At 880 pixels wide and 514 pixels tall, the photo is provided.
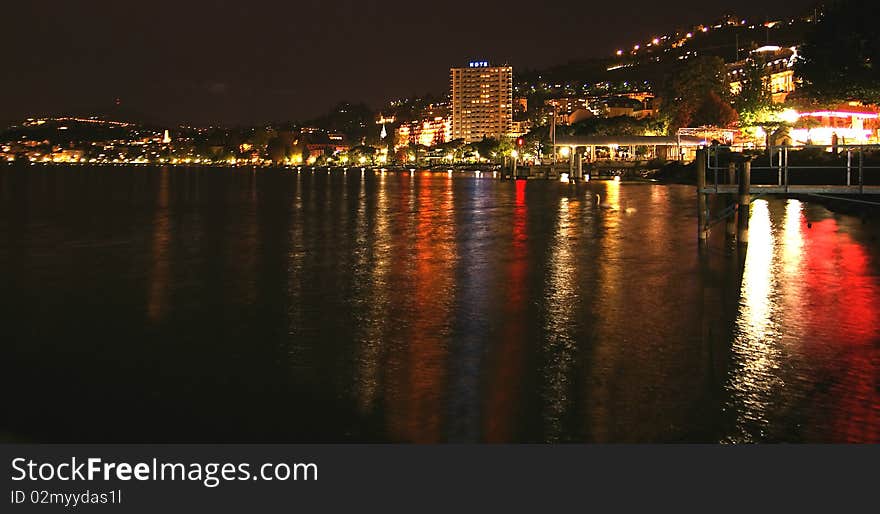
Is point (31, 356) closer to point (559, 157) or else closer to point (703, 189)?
point (703, 189)

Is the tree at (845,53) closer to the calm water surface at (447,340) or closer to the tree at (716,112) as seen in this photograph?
the calm water surface at (447,340)

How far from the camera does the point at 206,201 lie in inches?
2749

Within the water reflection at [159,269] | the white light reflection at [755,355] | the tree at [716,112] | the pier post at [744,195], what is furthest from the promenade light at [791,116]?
the white light reflection at [755,355]

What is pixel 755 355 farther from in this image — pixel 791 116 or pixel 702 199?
pixel 791 116

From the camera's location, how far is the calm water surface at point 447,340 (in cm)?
1166

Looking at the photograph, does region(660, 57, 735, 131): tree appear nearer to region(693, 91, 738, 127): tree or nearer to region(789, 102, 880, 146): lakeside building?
region(693, 91, 738, 127): tree

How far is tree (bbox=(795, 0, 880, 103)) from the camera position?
4634 cm

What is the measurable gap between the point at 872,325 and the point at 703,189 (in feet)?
41.2

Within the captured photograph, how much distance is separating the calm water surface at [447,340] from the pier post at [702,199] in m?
0.68

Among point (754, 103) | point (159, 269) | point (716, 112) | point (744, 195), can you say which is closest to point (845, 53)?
point (744, 195)

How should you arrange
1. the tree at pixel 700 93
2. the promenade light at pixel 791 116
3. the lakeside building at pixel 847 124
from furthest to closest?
the tree at pixel 700 93 → the promenade light at pixel 791 116 → the lakeside building at pixel 847 124

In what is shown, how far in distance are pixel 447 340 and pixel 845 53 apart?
134 ft

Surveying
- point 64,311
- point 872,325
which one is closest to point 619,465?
point 872,325

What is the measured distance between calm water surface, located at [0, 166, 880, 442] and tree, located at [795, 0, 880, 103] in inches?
689
